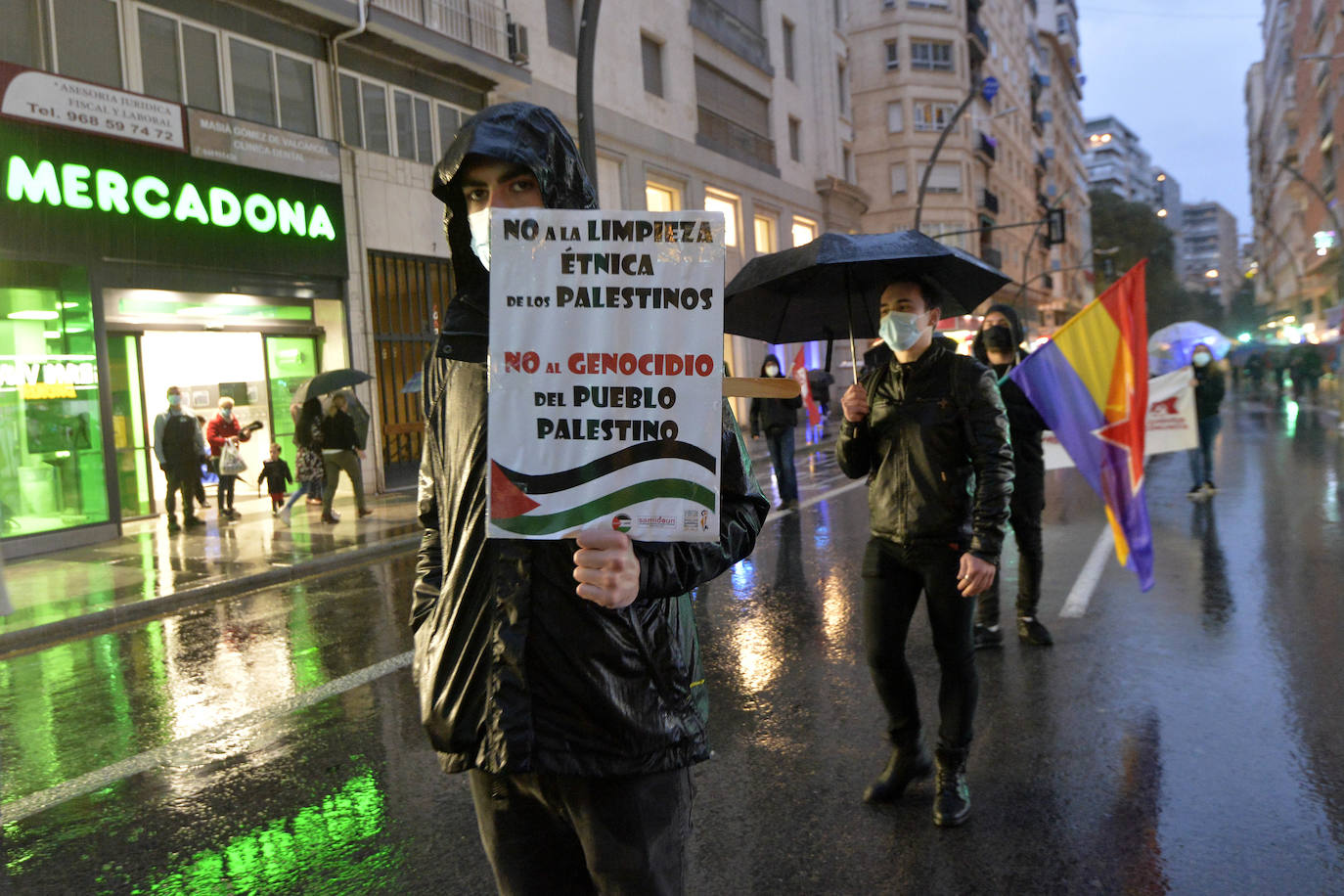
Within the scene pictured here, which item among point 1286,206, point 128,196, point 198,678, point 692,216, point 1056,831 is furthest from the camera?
point 1286,206

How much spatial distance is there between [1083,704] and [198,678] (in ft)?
16.2

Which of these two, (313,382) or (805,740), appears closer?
(805,740)

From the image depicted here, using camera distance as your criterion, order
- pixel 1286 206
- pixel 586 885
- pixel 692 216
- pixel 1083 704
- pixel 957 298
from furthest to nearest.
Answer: pixel 1286 206
pixel 1083 704
pixel 957 298
pixel 586 885
pixel 692 216

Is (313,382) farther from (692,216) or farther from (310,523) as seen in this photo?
(692,216)

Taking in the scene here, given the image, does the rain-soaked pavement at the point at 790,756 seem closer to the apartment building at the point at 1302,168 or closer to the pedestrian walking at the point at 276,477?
the pedestrian walking at the point at 276,477

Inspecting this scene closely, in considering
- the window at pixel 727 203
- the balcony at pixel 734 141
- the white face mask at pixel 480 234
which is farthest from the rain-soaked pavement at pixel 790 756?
the balcony at pixel 734 141

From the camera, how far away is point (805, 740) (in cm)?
448

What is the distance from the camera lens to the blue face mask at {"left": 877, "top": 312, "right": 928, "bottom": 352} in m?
3.80

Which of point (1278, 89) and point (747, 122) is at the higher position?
point (1278, 89)

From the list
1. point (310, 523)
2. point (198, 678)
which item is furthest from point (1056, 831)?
point (310, 523)

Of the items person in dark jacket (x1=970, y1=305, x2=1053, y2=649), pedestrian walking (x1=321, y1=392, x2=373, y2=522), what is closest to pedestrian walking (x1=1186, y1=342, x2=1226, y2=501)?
person in dark jacket (x1=970, y1=305, x2=1053, y2=649)

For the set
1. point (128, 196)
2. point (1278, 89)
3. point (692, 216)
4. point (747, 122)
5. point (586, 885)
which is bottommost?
point (586, 885)

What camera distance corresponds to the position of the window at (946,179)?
173 feet

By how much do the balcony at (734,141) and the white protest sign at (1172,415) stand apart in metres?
17.8
